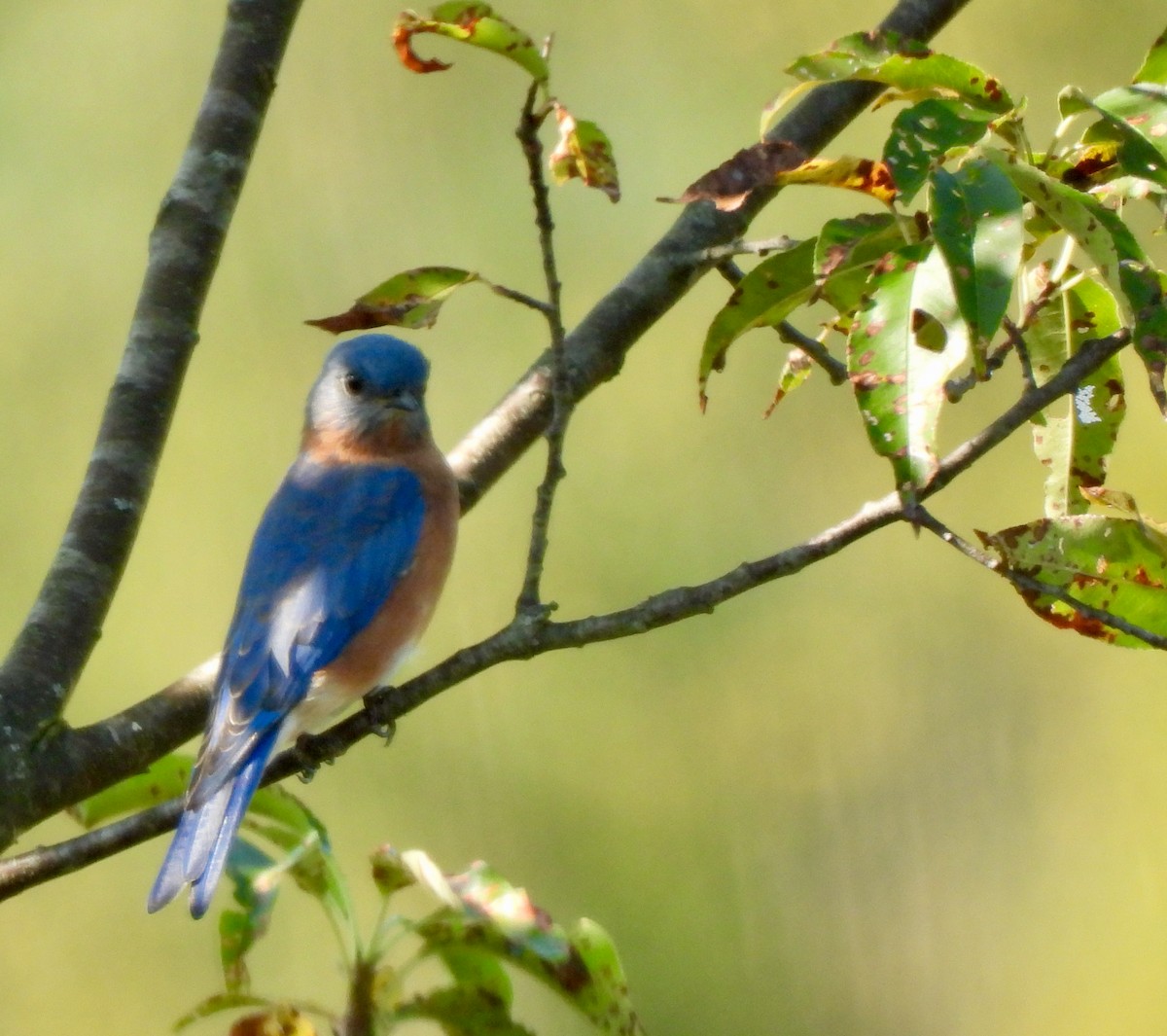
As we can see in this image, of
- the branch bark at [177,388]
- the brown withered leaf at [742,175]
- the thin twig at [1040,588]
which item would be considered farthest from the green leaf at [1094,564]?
Result: the branch bark at [177,388]

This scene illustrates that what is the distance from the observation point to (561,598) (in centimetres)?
403

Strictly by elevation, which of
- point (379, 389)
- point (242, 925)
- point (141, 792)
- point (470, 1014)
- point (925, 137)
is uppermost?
point (379, 389)

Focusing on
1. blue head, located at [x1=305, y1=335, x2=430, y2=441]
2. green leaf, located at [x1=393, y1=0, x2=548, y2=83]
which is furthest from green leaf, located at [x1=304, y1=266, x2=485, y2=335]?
blue head, located at [x1=305, y1=335, x2=430, y2=441]

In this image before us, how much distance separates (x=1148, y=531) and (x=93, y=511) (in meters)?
1.24

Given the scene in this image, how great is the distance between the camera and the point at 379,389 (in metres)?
2.61

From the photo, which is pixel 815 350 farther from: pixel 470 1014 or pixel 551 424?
pixel 470 1014

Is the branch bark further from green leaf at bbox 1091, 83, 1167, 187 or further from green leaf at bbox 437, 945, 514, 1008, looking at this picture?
green leaf at bbox 1091, 83, 1167, 187

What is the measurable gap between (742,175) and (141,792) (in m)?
1.04

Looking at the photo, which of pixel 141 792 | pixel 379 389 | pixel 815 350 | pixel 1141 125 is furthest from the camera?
pixel 379 389

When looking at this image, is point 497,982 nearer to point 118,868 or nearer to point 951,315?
point 951,315

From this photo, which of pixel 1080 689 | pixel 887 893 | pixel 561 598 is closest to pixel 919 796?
pixel 887 893

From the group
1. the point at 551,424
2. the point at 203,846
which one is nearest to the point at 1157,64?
the point at 551,424

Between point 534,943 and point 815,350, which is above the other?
point 815,350

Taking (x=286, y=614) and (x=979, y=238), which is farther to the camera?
(x=286, y=614)
